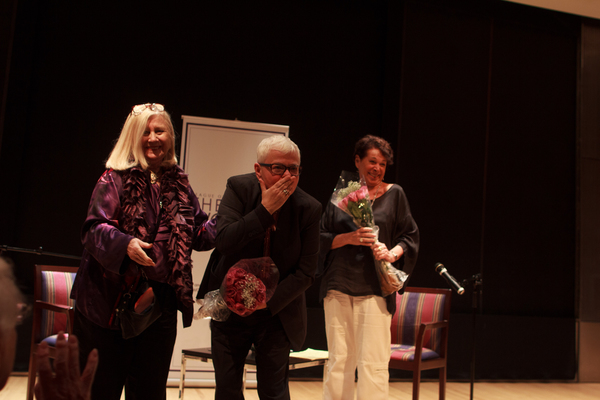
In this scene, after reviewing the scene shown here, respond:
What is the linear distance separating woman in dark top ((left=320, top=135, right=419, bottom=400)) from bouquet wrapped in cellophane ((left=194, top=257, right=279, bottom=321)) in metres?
0.94

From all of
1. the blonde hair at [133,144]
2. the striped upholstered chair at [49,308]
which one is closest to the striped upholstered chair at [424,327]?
the striped upholstered chair at [49,308]

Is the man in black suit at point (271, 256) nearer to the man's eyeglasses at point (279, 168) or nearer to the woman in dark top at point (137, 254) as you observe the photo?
the man's eyeglasses at point (279, 168)

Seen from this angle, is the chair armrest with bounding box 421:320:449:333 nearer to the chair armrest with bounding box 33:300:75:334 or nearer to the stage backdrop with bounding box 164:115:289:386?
the stage backdrop with bounding box 164:115:289:386

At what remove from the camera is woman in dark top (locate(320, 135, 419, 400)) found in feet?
8.43

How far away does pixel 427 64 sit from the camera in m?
5.22

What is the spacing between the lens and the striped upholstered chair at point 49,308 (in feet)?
9.69

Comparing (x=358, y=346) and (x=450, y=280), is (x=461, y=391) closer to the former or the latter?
(x=450, y=280)

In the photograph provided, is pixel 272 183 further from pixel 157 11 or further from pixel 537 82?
pixel 537 82

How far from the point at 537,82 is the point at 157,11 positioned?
13.2 ft

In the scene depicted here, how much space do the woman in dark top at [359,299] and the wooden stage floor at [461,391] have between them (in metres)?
1.35

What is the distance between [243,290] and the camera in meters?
1.64

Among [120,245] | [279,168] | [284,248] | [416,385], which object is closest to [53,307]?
[120,245]

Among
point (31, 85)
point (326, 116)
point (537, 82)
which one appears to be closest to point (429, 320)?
point (326, 116)

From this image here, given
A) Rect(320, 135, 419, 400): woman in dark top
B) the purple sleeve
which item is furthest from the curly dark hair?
the purple sleeve
